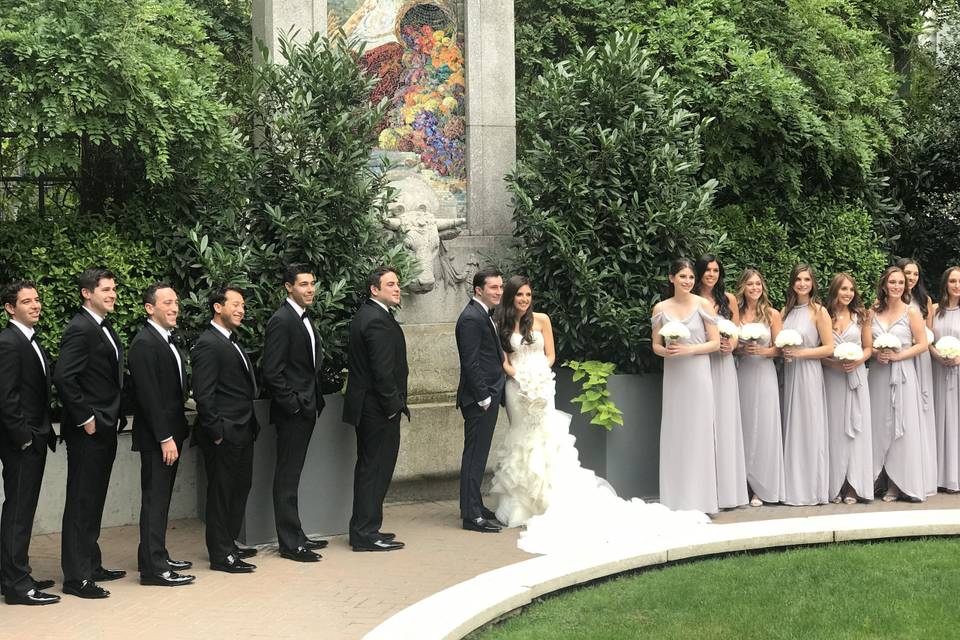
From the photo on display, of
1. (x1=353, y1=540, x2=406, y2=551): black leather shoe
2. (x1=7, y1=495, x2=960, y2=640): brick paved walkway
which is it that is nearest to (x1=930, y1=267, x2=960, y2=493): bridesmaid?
(x1=7, y1=495, x2=960, y2=640): brick paved walkway

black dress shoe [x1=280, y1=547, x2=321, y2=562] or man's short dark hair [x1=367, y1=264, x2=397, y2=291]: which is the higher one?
man's short dark hair [x1=367, y1=264, x2=397, y2=291]

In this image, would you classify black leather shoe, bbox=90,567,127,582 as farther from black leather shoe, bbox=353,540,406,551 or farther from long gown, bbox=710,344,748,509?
long gown, bbox=710,344,748,509

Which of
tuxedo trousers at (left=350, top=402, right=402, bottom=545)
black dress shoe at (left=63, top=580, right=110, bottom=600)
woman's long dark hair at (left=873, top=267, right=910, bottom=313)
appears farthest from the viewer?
woman's long dark hair at (left=873, top=267, right=910, bottom=313)

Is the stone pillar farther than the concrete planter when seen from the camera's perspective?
Yes

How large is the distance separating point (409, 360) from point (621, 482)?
2.34m

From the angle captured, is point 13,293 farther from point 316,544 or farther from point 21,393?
point 316,544

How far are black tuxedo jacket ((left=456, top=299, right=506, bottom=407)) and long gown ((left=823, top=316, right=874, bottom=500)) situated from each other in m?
3.18

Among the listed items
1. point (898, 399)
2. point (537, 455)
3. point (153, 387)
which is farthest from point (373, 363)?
point (898, 399)

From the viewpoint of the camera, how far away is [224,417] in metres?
8.80

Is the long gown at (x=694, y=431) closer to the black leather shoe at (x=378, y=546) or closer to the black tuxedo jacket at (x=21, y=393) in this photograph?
the black leather shoe at (x=378, y=546)

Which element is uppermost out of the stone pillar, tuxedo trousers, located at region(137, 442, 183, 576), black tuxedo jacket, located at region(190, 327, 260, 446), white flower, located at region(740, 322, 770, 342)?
the stone pillar

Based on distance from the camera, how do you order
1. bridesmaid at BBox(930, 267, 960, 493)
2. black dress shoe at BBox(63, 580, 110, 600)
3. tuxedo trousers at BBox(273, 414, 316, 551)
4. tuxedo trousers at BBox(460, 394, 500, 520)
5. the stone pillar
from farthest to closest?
bridesmaid at BBox(930, 267, 960, 493), the stone pillar, tuxedo trousers at BBox(460, 394, 500, 520), tuxedo trousers at BBox(273, 414, 316, 551), black dress shoe at BBox(63, 580, 110, 600)

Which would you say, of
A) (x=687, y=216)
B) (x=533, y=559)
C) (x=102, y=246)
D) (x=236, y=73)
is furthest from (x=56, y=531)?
(x=236, y=73)

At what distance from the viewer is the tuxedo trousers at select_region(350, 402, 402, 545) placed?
376 inches
